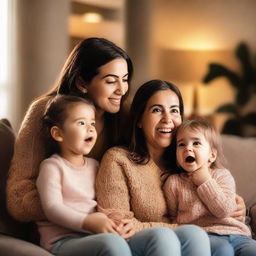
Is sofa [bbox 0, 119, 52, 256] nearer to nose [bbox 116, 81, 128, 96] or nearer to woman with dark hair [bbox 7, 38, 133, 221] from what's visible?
woman with dark hair [bbox 7, 38, 133, 221]

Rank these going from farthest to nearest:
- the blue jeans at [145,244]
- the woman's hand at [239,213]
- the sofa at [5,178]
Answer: the woman's hand at [239,213] < the sofa at [5,178] < the blue jeans at [145,244]

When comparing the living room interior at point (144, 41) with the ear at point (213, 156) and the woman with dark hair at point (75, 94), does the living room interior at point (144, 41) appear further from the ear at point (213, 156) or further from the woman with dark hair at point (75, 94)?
the ear at point (213, 156)

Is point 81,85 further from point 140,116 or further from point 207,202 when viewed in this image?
point 207,202

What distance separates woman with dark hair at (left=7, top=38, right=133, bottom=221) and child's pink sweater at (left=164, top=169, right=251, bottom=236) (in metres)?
0.32

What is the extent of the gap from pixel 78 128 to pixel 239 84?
4.47 meters

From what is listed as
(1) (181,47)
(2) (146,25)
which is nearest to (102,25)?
(2) (146,25)

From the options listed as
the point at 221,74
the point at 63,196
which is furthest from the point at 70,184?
the point at 221,74

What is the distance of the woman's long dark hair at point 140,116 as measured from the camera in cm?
213

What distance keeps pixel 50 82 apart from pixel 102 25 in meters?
1.14

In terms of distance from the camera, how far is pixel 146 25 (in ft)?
20.3

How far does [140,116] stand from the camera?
85.4 inches

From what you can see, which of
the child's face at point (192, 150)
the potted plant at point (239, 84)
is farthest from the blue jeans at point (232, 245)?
the potted plant at point (239, 84)

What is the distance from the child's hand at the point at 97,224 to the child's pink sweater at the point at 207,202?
326 millimetres

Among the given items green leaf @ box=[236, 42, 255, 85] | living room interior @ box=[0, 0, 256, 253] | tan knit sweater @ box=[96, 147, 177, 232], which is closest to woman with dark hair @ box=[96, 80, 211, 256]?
tan knit sweater @ box=[96, 147, 177, 232]
